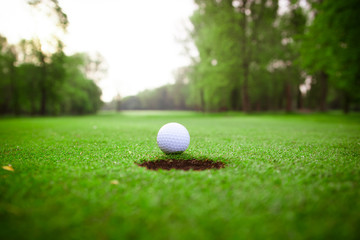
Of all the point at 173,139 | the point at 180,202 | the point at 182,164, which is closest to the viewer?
the point at 180,202

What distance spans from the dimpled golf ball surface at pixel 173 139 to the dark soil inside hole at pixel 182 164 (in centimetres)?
32

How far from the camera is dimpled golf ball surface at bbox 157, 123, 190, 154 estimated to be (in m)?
3.71

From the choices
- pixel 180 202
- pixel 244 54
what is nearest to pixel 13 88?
pixel 244 54

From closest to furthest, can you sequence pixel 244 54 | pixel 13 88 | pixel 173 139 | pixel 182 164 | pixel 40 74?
pixel 182 164
pixel 173 139
pixel 244 54
pixel 40 74
pixel 13 88

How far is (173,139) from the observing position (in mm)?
3705

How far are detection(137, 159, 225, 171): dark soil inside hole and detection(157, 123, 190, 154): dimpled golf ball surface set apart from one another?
32cm

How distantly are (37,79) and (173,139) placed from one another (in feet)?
123

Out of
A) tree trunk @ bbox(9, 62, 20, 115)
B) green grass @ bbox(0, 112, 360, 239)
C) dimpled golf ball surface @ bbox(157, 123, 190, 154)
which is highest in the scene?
tree trunk @ bbox(9, 62, 20, 115)

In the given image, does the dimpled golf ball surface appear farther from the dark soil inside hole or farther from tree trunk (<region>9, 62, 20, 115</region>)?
tree trunk (<region>9, 62, 20, 115</region>)

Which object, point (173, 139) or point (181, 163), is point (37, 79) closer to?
point (173, 139)

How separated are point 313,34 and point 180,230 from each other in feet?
70.1

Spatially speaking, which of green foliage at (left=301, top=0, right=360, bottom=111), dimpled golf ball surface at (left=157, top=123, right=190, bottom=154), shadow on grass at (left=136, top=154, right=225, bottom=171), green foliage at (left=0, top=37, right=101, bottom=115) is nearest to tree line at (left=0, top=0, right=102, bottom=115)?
green foliage at (left=0, top=37, right=101, bottom=115)

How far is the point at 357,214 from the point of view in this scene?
170 centimetres

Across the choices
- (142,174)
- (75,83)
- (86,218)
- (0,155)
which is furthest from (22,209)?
(75,83)
